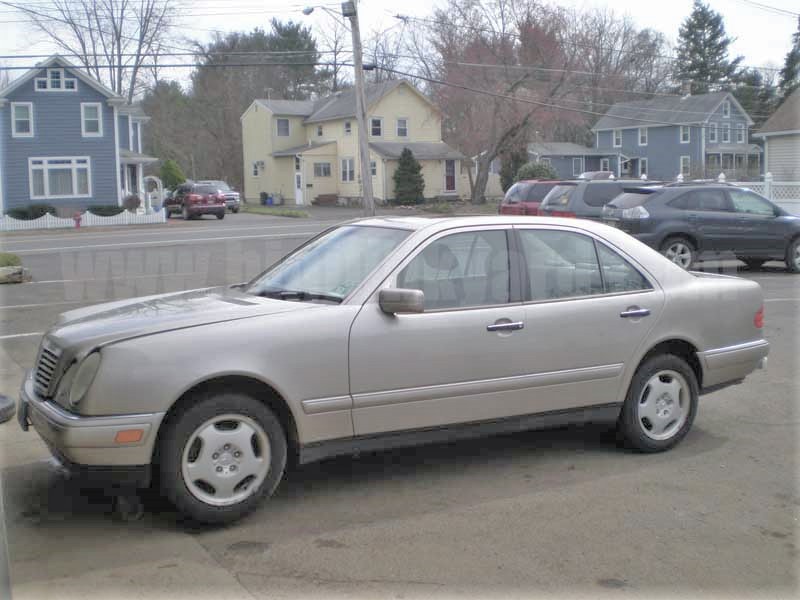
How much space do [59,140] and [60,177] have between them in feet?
5.62

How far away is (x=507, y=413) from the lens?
5.80 m

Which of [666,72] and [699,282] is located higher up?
[666,72]

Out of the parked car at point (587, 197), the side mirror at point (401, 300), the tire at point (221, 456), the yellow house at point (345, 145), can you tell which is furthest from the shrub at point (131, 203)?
the tire at point (221, 456)

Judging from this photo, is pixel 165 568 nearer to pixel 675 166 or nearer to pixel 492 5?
pixel 492 5

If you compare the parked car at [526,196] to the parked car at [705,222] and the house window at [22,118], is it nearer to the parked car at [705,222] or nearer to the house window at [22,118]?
the parked car at [705,222]

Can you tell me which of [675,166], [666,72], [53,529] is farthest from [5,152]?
[666,72]

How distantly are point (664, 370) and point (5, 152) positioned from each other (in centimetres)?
4072

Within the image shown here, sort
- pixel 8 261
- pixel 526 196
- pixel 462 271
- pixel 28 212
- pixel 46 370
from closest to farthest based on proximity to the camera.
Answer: pixel 46 370, pixel 462 271, pixel 8 261, pixel 526 196, pixel 28 212

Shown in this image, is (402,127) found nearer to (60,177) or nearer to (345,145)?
(345,145)

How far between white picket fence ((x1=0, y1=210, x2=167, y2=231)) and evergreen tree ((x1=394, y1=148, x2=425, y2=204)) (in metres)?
15.2

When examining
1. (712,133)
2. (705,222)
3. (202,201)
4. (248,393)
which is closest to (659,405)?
(248,393)

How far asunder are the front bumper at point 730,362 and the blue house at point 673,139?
190ft

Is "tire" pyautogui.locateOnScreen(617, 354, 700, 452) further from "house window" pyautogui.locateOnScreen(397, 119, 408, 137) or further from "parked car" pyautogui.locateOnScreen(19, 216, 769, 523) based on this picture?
"house window" pyautogui.locateOnScreen(397, 119, 408, 137)

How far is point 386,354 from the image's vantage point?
5.36m
